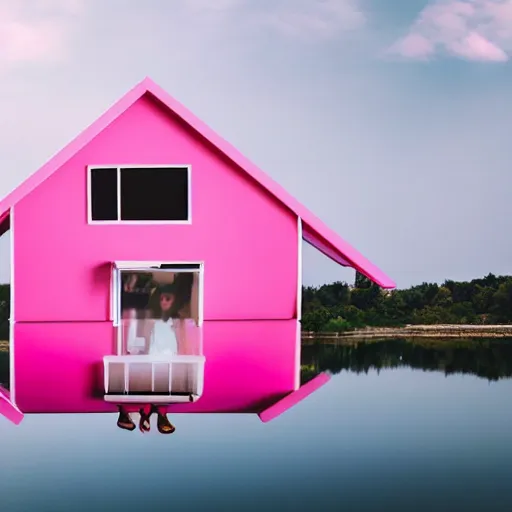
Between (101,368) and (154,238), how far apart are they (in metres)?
2.46

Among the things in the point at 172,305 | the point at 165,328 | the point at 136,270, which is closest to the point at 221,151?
the point at 136,270

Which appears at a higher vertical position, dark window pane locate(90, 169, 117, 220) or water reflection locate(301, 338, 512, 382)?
dark window pane locate(90, 169, 117, 220)

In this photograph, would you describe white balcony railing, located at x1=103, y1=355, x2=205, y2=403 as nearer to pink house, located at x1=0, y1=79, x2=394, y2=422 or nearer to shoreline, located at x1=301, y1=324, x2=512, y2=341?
pink house, located at x1=0, y1=79, x2=394, y2=422

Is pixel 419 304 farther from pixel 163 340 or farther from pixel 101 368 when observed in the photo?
pixel 101 368

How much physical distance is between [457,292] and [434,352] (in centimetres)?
237

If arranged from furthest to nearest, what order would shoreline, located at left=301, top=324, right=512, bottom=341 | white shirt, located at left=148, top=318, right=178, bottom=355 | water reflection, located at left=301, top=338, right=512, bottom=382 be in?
shoreline, located at left=301, top=324, right=512, bottom=341
white shirt, located at left=148, top=318, right=178, bottom=355
water reflection, located at left=301, top=338, right=512, bottom=382

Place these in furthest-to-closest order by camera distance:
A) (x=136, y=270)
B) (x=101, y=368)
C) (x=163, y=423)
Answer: (x=136, y=270), (x=101, y=368), (x=163, y=423)

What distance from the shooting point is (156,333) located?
612 centimetres

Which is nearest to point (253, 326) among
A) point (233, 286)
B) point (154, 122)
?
point (233, 286)

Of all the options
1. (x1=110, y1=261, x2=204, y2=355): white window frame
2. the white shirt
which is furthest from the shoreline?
the white shirt

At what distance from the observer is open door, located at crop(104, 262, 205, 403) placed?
423cm

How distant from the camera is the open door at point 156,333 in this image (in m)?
4.23

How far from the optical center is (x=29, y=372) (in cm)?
509

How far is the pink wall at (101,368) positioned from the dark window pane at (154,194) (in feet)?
3.69
